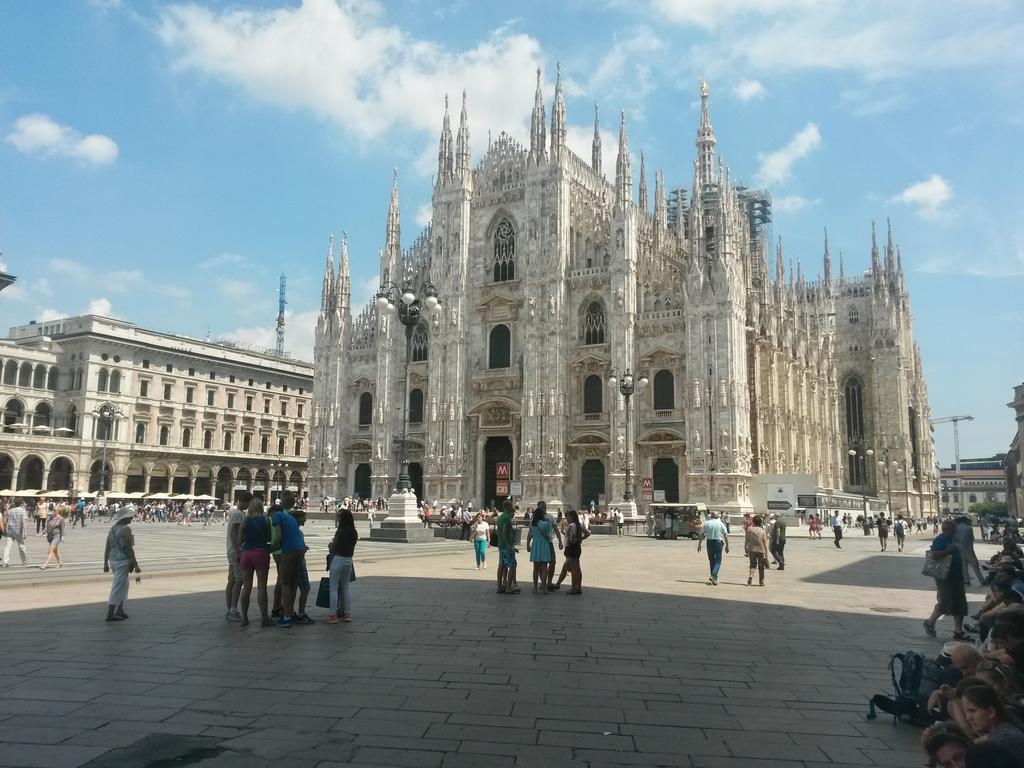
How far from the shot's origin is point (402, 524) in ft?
77.6

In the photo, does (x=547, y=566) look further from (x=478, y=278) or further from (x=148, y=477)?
(x=148, y=477)

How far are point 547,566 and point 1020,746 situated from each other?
10.1 m

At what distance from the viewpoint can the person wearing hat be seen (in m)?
9.55

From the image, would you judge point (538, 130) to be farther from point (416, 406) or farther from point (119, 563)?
point (119, 563)

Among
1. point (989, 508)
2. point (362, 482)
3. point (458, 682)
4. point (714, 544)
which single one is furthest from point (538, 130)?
point (989, 508)

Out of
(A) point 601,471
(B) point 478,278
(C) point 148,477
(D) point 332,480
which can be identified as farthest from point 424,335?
(C) point 148,477

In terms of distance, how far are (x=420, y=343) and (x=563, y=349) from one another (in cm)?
1168

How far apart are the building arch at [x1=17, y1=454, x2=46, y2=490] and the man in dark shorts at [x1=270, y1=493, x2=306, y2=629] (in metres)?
53.1

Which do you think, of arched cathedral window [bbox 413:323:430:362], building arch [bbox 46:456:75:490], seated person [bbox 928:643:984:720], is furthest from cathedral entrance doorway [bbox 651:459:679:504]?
building arch [bbox 46:456:75:490]

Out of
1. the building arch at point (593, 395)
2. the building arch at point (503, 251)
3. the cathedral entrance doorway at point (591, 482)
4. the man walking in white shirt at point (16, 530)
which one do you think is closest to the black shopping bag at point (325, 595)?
the man walking in white shirt at point (16, 530)

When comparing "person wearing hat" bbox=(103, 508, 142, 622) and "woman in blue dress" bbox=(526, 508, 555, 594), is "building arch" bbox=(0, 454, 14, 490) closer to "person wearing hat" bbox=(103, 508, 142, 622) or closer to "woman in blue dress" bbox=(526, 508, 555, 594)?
"person wearing hat" bbox=(103, 508, 142, 622)

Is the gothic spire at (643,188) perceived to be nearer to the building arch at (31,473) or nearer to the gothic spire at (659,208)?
the gothic spire at (659,208)

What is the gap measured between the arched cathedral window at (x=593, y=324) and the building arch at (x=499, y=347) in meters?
4.96

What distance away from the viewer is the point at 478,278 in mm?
49125
